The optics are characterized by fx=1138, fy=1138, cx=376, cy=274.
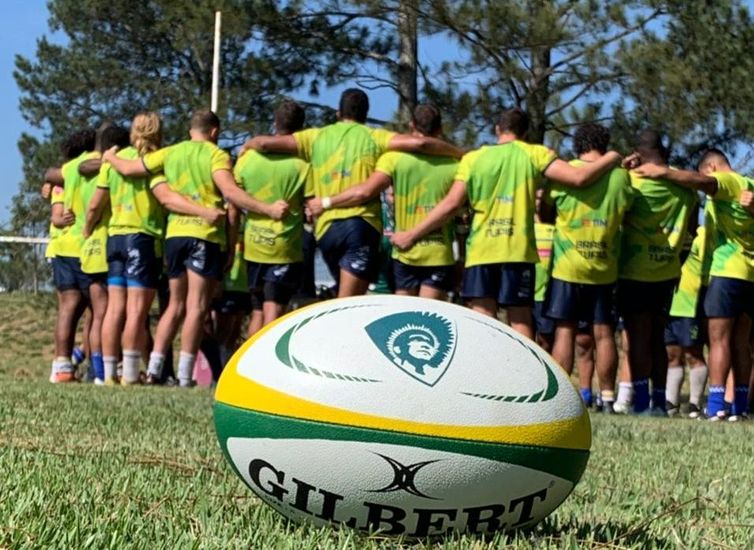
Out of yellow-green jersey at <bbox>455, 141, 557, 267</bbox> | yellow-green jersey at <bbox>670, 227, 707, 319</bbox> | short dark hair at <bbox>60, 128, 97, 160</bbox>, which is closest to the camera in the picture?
yellow-green jersey at <bbox>455, 141, 557, 267</bbox>

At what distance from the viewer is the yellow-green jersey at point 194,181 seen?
936cm

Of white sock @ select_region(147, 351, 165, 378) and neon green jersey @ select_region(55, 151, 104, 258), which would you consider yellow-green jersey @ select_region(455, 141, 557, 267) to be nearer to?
white sock @ select_region(147, 351, 165, 378)

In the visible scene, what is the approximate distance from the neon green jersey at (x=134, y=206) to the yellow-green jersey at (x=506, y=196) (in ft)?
9.36

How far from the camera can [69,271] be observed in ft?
35.6

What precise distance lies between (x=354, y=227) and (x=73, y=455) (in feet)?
14.1

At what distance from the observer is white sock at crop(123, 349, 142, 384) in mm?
9664

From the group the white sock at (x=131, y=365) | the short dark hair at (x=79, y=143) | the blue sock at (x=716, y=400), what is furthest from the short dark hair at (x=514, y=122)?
the short dark hair at (x=79, y=143)

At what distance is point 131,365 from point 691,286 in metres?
5.17

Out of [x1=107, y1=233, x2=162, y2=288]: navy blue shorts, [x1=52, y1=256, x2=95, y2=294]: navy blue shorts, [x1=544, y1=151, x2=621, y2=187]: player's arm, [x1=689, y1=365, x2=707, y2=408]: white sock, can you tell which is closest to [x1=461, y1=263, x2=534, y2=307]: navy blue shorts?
[x1=544, y1=151, x2=621, y2=187]: player's arm

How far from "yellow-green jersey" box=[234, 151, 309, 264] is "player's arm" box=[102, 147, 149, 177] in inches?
35.6

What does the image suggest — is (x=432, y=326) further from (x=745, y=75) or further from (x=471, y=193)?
(x=745, y=75)

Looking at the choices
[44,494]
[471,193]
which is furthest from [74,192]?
[44,494]

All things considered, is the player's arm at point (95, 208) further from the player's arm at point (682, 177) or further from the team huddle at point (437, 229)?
the player's arm at point (682, 177)

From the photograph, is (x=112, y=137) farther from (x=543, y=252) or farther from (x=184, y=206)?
(x=543, y=252)
